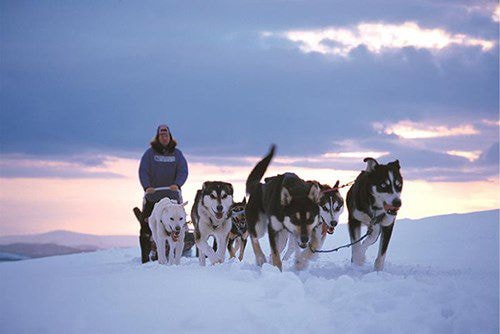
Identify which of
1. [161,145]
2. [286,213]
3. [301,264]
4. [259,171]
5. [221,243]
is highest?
[161,145]

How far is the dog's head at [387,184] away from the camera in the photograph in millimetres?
9305

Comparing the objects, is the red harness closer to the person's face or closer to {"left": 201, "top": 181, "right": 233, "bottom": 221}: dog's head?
{"left": 201, "top": 181, "right": 233, "bottom": 221}: dog's head

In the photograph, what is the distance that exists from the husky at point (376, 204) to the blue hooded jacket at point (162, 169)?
302 centimetres

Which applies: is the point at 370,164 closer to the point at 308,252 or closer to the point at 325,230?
the point at 325,230

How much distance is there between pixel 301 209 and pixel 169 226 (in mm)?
2621

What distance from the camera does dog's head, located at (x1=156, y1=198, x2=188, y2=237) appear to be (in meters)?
10.5

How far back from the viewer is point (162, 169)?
37.9ft

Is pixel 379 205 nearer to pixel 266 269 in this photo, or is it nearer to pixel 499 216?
pixel 266 269

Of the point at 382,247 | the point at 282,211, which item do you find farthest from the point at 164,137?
the point at 382,247

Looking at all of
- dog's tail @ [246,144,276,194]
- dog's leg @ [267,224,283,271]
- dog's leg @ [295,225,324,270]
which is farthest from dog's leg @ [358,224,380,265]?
dog's tail @ [246,144,276,194]

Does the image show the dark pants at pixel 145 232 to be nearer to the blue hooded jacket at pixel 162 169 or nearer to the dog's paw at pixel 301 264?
the blue hooded jacket at pixel 162 169

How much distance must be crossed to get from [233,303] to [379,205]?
3312 millimetres

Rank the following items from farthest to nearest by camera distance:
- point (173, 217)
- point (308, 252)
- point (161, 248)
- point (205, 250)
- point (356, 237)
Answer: point (161, 248) → point (173, 217) → point (205, 250) → point (356, 237) → point (308, 252)

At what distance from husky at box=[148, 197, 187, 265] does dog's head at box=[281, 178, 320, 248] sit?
7.22 feet
